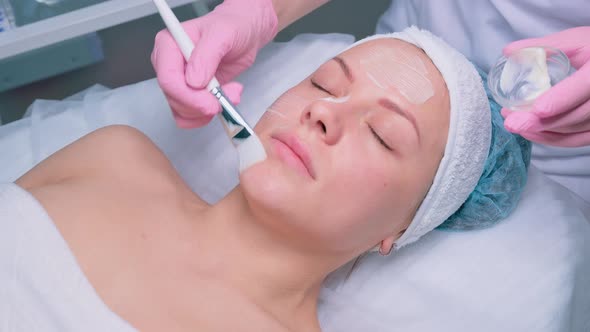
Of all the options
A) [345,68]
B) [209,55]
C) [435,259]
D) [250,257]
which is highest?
[209,55]

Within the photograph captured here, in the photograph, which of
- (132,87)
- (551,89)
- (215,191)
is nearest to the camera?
(551,89)

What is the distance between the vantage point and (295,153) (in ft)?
3.97

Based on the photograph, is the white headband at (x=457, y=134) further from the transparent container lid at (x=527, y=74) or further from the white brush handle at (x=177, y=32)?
the white brush handle at (x=177, y=32)

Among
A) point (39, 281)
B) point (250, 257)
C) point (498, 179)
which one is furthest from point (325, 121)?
point (39, 281)

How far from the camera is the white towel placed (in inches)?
45.6

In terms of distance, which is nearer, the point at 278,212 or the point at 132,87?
the point at 278,212

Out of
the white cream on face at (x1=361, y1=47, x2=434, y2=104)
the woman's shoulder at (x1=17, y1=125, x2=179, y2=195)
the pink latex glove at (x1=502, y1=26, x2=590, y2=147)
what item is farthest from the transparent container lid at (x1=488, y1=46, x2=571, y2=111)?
the woman's shoulder at (x1=17, y1=125, x2=179, y2=195)

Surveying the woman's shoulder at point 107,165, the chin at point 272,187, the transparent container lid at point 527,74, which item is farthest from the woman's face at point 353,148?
the woman's shoulder at point 107,165

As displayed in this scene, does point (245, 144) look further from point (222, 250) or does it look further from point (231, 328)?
point (231, 328)

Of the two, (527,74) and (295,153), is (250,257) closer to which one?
(295,153)

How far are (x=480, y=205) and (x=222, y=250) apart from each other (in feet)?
1.80

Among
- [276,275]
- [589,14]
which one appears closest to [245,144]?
[276,275]

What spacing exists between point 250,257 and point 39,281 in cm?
38

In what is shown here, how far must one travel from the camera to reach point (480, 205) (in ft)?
4.76
